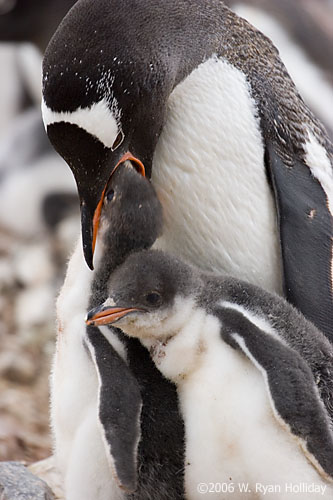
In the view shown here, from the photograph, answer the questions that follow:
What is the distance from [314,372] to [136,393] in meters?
0.45

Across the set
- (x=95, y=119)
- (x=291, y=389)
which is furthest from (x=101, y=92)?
(x=291, y=389)

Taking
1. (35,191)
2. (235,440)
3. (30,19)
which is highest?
(235,440)

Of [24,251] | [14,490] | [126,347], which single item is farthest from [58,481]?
[24,251]

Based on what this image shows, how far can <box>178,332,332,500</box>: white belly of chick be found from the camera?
8.22ft

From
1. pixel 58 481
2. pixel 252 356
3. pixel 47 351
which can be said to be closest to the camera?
pixel 252 356

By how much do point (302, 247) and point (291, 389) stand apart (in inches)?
25.0

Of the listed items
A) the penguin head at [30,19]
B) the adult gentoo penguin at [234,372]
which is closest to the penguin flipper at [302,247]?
the adult gentoo penguin at [234,372]

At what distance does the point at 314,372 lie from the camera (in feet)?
8.70

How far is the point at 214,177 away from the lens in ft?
9.70

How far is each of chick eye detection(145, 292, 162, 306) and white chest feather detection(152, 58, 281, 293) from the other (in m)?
0.37

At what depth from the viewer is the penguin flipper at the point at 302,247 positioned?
3000 mm

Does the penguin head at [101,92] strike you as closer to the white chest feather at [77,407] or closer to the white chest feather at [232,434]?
the white chest feather at [77,407]

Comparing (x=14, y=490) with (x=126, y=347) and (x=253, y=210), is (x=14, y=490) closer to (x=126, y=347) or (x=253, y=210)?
(x=126, y=347)

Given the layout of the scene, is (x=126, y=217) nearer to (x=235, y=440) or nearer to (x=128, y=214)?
(x=128, y=214)
